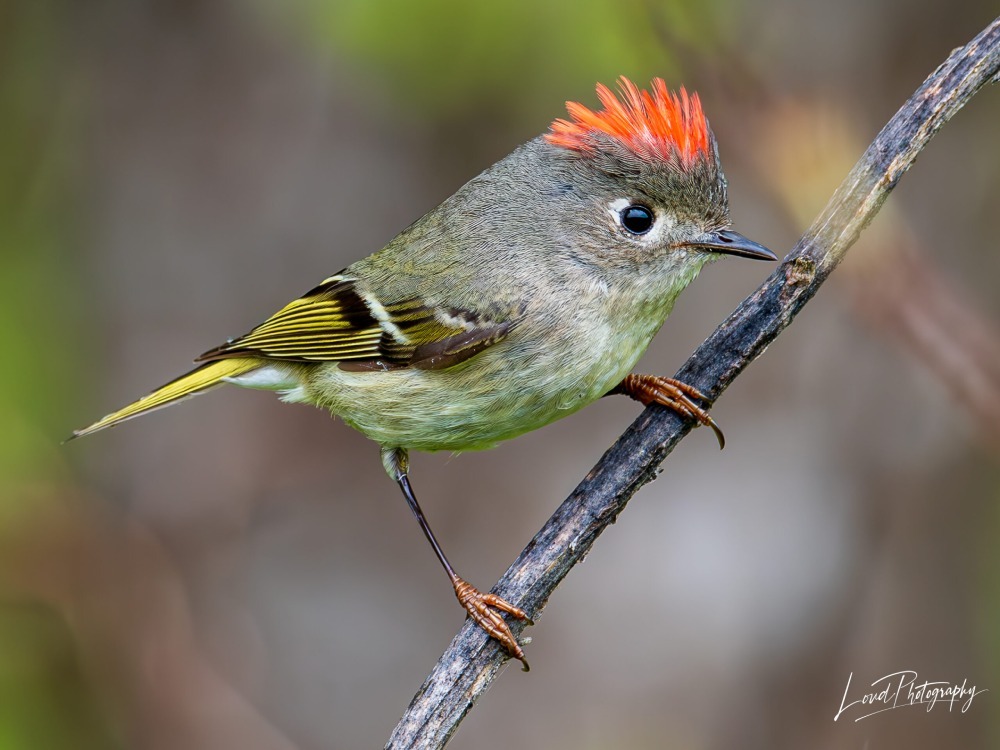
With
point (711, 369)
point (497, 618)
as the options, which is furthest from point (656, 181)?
point (497, 618)

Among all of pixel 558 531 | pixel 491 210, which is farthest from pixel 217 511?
pixel 558 531

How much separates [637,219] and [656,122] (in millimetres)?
249

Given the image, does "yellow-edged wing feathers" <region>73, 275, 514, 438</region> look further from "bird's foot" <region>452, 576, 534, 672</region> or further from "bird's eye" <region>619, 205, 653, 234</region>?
"bird's foot" <region>452, 576, 534, 672</region>

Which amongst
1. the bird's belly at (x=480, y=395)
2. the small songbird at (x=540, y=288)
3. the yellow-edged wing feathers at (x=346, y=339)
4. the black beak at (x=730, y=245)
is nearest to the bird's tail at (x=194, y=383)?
the yellow-edged wing feathers at (x=346, y=339)

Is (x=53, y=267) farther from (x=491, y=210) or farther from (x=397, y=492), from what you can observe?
(x=491, y=210)

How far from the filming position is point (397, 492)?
14.8 feet

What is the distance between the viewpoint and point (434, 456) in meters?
4.45

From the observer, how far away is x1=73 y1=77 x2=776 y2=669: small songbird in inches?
97.6

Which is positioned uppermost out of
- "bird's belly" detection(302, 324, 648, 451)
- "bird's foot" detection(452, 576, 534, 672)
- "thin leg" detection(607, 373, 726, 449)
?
"thin leg" detection(607, 373, 726, 449)

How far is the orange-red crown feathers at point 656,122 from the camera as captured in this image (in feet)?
8.34

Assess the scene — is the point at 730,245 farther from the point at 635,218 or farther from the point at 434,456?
the point at 434,456

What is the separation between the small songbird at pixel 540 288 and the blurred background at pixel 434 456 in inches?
25.6

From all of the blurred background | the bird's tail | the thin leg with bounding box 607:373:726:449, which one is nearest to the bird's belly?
the thin leg with bounding box 607:373:726:449

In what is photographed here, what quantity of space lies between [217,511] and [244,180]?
1471 millimetres
